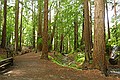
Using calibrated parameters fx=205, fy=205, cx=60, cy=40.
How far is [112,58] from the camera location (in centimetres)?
2136

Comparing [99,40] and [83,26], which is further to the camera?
[83,26]

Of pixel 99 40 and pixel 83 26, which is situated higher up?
pixel 83 26

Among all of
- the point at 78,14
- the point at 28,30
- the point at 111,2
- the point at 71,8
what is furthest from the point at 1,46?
the point at 28,30

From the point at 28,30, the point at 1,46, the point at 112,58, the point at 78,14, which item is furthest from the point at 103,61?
the point at 28,30

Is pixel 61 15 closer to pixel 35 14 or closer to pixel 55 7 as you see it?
pixel 55 7

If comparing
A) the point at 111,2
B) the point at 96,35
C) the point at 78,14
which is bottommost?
the point at 96,35

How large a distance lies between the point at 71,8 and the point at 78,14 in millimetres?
3049

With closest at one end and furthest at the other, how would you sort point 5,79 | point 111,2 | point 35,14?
point 5,79 < point 111,2 < point 35,14

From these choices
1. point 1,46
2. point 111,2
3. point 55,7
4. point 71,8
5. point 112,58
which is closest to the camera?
point 112,58

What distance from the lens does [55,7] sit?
34.7 m

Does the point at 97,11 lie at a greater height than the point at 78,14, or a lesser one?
lesser

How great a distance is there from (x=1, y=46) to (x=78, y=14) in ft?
39.4

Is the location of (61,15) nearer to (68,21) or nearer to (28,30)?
(68,21)

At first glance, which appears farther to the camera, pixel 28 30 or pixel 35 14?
pixel 28 30
